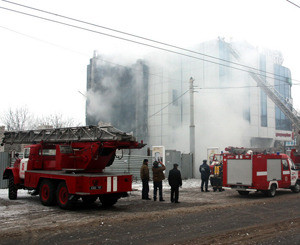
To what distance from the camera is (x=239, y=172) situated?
1459 centimetres

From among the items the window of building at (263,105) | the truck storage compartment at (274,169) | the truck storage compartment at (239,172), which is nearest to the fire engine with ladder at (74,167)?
the truck storage compartment at (239,172)

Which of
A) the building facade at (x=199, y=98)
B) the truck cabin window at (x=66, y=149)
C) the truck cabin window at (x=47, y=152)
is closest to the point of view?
the truck cabin window at (x=66, y=149)

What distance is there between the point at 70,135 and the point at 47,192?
2152 millimetres

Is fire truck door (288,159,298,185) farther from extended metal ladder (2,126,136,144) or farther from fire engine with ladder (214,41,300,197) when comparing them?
extended metal ladder (2,126,136,144)

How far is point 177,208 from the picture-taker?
10.7 meters

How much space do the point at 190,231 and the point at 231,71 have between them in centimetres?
3198

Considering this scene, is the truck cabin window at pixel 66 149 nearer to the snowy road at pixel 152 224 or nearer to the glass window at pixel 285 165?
the snowy road at pixel 152 224

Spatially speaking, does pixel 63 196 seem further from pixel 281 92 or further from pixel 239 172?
pixel 281 92

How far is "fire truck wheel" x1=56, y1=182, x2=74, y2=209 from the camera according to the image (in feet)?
33.7

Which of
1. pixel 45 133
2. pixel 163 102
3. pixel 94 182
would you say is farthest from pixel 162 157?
pixel 163 102

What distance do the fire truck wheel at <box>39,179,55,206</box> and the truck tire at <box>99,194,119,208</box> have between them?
5.44 ft

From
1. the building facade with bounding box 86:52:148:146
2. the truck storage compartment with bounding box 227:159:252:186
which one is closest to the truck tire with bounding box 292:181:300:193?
the truck storage compartment with bounding box 227:159:252:186

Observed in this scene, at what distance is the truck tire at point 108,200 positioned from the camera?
37.1ft

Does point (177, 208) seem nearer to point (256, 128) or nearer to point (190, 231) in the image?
point (190, 231)
